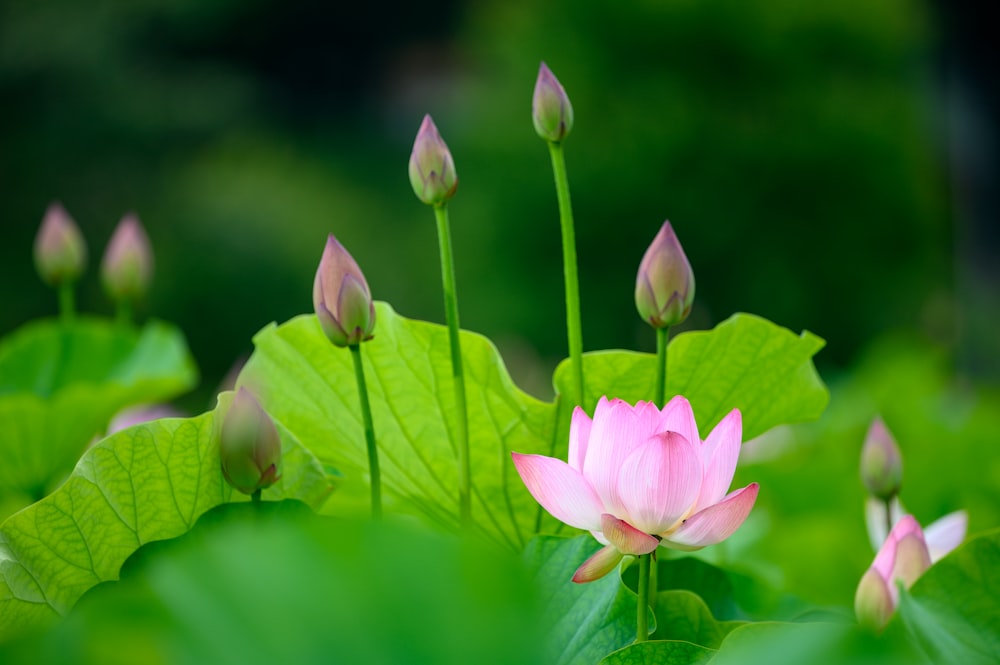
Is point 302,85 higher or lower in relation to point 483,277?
higher

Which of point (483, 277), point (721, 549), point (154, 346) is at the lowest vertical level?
point (483, 277)

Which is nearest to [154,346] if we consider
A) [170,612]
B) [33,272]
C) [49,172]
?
[170,612]

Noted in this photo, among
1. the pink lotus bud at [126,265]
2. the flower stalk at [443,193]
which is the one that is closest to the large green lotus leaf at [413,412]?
the flower stalk at [443,193]

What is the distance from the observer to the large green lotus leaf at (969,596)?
35 centimetres

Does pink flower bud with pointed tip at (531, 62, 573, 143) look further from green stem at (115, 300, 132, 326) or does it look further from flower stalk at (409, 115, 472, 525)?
green stem at (115, 300, 132, 326)

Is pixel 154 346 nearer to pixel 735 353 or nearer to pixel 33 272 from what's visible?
pixel 735 353

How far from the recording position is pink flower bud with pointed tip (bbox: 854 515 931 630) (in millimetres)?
377

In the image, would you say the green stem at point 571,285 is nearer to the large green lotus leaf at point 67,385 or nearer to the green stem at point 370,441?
the green stem at point 370,441

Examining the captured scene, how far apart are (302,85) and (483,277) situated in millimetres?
9743

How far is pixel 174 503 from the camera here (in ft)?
1.20

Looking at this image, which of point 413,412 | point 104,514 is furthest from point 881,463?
point 104,514

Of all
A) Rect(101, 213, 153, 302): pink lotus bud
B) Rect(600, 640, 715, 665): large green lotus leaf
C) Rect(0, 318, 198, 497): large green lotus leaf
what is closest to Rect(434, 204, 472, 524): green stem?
Rect(600, 640, 715, 665): large green lotus leaf

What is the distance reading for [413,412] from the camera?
1.53 ft

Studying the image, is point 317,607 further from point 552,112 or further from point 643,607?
point 552,112
